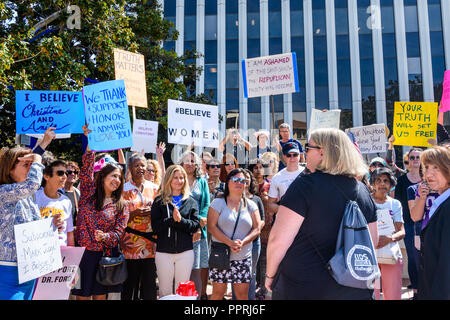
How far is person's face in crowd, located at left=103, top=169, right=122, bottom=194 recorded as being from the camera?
3947 millimetres

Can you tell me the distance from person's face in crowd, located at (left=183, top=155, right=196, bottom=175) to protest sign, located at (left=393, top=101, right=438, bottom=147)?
4.32 meters

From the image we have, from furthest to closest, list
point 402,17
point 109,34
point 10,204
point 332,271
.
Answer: point 402,17 < point 109,34 < point 10,204 < point 332,271

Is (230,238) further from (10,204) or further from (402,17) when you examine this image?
(402,17)

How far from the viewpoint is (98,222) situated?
3844 millimetres

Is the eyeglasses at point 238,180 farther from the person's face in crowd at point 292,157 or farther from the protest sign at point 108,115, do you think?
the protest sign at point 108,115

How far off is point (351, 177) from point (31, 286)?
275cm

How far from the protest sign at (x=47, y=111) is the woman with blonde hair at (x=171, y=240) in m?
2.21

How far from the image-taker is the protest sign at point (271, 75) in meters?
7.42

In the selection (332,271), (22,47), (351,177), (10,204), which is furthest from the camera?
(22,47)

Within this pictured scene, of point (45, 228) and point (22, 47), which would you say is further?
point (22, 47)

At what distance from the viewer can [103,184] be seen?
3.97 meters

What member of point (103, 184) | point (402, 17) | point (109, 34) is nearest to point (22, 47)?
point (109, 34)

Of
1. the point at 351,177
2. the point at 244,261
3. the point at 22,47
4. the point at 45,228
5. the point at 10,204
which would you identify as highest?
the point at 22,47

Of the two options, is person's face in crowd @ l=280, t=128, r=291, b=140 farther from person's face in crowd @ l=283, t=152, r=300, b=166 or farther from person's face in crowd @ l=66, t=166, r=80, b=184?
person's face in crowd @ l=66, t=166, r=80, b=184
